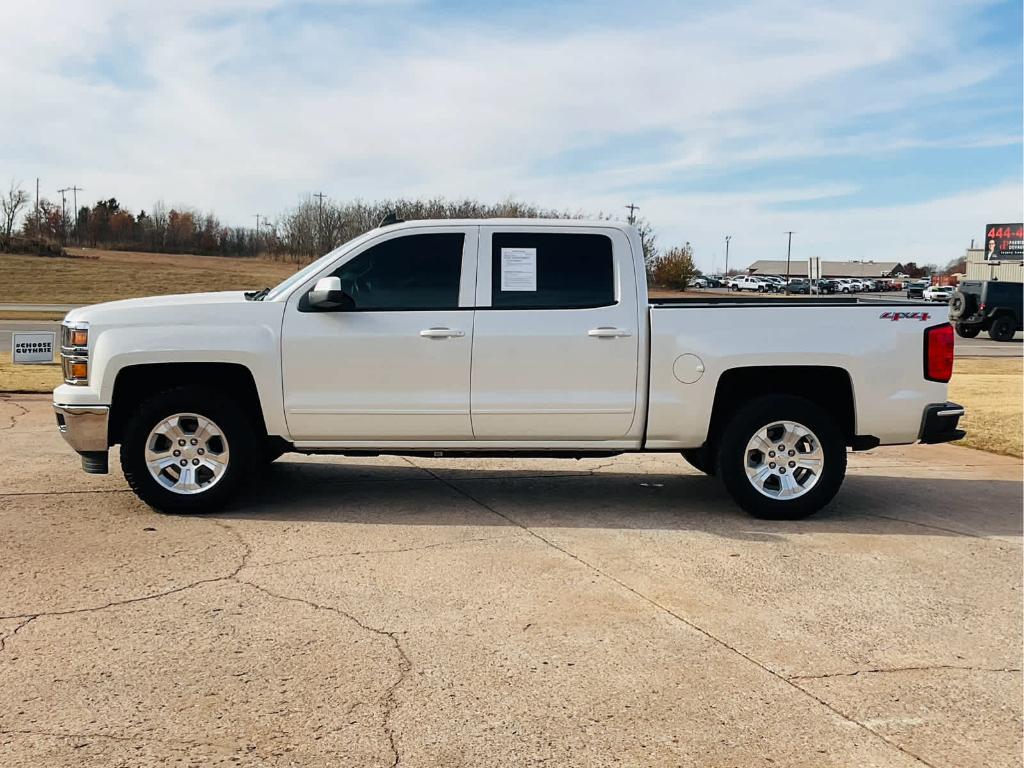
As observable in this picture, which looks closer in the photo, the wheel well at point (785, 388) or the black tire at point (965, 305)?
the wheel well at point (785, 388)

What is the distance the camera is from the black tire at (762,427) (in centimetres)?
674

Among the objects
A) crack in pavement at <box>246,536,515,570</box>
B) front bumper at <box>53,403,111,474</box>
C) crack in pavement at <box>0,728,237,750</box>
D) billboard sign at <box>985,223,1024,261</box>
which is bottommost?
crack in pavement at <box>0,728,237,750</box>

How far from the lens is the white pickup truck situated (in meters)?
6.63

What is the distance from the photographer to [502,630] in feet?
15.0

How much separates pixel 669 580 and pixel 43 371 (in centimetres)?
1225

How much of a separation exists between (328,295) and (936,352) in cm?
413

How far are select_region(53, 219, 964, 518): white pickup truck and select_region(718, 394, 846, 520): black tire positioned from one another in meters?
0.01

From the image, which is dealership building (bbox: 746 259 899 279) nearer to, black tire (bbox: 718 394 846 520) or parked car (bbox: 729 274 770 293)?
parked car (bbox: 729 274 770 293)

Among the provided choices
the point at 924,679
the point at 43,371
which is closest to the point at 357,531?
the point at 924,679

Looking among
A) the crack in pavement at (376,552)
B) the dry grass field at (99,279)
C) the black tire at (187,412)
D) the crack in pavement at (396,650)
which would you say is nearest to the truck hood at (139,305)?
the black tire at (187,412)

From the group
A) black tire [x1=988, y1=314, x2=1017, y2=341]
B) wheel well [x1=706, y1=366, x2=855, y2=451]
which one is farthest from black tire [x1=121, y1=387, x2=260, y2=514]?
black tire [x1=988, y1=314, x2=1017, y2=341]

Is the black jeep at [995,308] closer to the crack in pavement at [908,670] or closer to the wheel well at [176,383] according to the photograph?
the wheel well at [176,383]

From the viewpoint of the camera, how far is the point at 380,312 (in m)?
6.69

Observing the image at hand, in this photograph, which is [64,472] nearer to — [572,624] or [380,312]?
[380,312]
